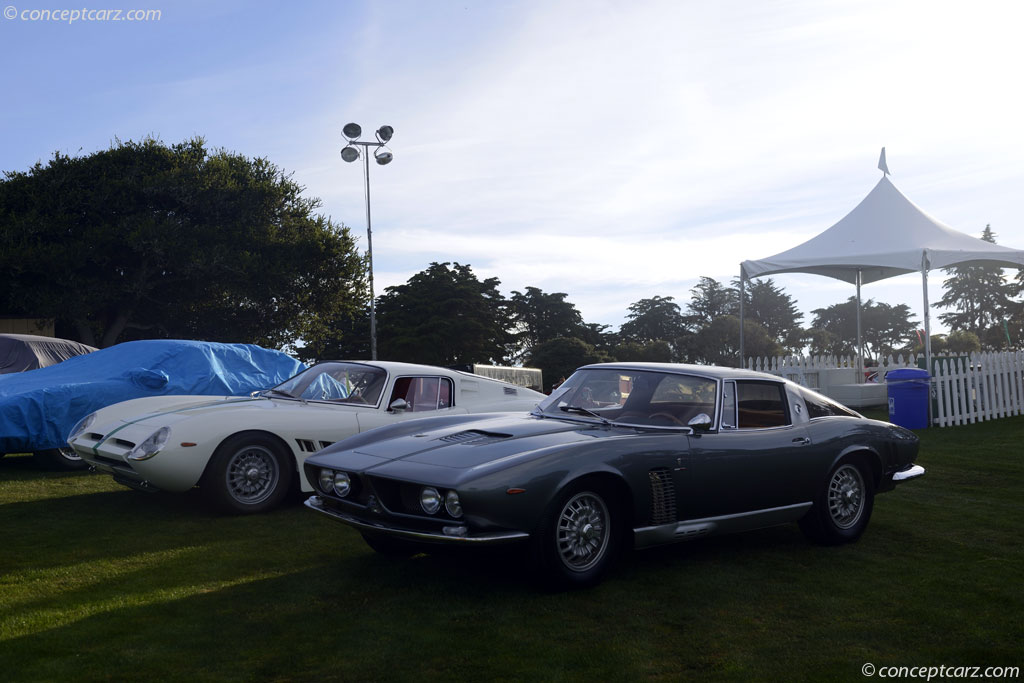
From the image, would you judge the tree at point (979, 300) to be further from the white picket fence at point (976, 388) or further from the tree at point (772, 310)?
the white picket fence at point (976, 388)

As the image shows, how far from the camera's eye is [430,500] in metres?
4.59

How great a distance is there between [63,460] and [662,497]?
8.05 meters

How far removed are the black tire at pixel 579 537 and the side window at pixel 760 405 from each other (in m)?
1.39

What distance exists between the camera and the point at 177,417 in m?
7.22

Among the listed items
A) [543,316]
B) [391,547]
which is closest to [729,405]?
[391,547]

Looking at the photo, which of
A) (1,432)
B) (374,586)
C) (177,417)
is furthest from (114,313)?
(374,586)

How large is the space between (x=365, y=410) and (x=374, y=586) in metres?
3.03

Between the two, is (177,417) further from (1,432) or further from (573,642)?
(573,642)

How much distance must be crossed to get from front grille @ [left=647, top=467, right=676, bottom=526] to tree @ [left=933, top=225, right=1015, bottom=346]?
234ft

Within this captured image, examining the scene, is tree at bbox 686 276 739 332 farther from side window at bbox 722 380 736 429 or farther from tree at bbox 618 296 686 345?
side window at bbox 722 380 736 429

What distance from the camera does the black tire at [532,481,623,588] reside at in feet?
15.3

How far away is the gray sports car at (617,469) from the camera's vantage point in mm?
4605

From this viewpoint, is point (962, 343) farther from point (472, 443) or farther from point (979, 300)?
point (472, 443)

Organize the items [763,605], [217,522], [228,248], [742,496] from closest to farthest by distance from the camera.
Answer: [763,605] < [742,496] < [217,522] < [228,248]
